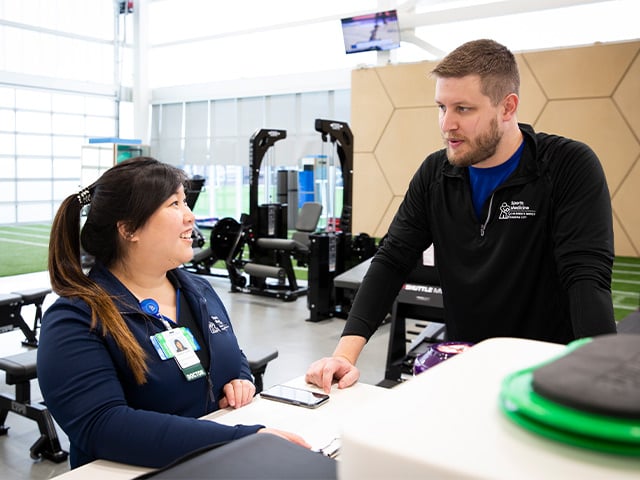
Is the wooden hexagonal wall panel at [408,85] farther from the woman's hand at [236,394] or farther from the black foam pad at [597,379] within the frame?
the black foam pad at [597,379]

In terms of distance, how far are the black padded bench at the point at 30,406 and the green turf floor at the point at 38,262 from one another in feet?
19.8

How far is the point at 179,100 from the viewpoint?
1716 centimetres

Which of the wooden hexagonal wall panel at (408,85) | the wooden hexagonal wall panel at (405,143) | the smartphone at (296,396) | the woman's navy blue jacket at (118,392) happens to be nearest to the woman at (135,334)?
the woman's navy blue jacket at (118,392)

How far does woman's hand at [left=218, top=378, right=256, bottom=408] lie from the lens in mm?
1772

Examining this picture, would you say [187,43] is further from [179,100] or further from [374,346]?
[374,346]

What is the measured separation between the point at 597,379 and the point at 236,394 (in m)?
1.46

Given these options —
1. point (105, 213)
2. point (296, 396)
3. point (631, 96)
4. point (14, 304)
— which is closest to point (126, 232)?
point (105, 213)

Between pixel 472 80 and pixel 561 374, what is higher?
pixel 472 80

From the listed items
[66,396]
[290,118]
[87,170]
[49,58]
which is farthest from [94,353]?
[49,58]

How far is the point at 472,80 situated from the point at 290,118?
13451mm

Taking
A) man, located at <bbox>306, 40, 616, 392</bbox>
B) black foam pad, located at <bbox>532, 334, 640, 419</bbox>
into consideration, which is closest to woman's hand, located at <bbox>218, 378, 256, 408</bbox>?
man, located at <bbox>306, 40, 616, 392</bbox>

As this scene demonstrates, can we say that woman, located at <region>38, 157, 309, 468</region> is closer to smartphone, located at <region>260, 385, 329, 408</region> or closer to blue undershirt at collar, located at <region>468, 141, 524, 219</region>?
smartphone, located at <region>260, 385, 329, 408</region>

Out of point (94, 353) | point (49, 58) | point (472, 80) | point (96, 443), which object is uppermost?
point (49, 58)

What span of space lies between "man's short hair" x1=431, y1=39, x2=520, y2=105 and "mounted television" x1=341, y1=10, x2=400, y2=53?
31.3 feet
